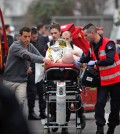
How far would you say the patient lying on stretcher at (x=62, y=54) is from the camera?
862 centimetres

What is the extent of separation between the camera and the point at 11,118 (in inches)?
112

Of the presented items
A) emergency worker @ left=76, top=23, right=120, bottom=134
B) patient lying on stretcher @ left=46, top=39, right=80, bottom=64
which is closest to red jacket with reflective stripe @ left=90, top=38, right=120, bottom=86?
emergency worker @ left=76, top=23, right=120, bottom=134

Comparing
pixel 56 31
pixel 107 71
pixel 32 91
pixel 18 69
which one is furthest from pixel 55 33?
pixel 107 71

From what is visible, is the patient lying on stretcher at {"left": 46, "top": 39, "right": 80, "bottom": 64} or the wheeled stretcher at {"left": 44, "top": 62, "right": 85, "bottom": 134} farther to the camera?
the patient lying on stretcher at {"left": 46, "top": 39, "right": 80, "bottom": 64}

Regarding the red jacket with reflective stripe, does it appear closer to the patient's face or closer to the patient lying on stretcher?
the patient lying on stretcher

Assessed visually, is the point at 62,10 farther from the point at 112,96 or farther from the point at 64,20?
the point at 112,96

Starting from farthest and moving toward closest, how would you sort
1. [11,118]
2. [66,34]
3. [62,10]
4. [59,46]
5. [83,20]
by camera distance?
[62,10], [83,20], [66,34], [59,46], [11,118]

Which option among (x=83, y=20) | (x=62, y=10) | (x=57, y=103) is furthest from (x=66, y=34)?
(x=62, y=10)

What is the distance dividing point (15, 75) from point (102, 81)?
173 cm

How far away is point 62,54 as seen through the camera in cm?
874

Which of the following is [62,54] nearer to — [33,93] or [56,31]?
[56,31]

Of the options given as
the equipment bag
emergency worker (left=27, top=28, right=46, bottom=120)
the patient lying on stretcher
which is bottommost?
emergency worker (left=27, top=28, right=46, bottom=120)

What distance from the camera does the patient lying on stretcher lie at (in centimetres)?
862

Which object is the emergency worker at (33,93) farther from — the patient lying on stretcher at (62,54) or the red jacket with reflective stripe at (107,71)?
the red jacket with reflective stripe at (107,71)
